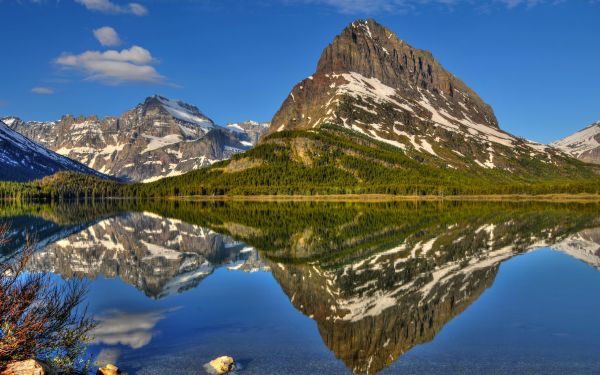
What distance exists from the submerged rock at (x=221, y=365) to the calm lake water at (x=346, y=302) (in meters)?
0.50

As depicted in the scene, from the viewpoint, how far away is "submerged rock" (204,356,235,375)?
23812mm

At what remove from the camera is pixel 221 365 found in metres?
23.9

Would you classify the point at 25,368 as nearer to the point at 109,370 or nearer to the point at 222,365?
the point at 109,370

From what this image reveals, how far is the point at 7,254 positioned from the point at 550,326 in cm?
5453

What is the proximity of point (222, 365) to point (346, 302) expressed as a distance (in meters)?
15.0

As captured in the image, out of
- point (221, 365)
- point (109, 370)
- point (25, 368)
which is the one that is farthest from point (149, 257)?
point (25, 368)

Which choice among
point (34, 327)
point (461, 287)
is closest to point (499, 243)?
point (461, 287)

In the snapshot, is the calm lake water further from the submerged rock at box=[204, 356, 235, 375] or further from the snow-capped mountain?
the submerged rock at box=[204, 356, 235, 375]

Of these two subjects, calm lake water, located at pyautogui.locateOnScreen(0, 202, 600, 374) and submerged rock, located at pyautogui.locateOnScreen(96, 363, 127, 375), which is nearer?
submerged rock, located at pyautogui.locateOnScreen(96, 363, 127, 375)

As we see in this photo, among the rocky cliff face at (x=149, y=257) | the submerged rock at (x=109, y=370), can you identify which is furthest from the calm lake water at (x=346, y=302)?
the submerged rock at (x=109, y=370)

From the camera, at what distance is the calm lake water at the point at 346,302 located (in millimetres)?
26062

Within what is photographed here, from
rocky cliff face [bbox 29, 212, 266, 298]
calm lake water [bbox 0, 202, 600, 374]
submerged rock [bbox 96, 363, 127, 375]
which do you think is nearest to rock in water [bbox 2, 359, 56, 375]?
submerged rock [bbox 96, 363, 127, 375]

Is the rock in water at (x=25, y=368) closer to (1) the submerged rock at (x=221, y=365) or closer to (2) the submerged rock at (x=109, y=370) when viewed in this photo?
(2) the submerged rock at (x=109, y=370)

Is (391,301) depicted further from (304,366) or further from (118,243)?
(118,243)
